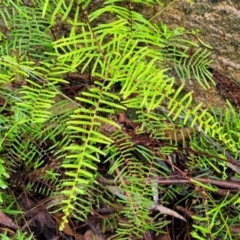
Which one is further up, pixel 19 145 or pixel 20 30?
pixel 20 30

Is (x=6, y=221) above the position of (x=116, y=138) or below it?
below

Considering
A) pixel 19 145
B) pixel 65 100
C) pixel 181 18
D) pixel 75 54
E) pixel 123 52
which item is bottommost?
pixel 19 145

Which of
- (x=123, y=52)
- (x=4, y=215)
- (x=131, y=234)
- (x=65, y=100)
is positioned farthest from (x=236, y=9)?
(x=4, y=215)

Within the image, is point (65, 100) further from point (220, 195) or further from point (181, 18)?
point (220, 195)

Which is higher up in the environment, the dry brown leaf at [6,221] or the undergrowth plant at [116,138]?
the undergrowth plant at [116,138]

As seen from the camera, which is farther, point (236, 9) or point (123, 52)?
point (236, 9)

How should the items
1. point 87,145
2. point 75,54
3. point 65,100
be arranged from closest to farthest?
point 87,145 → point 75,54 → point 65,100

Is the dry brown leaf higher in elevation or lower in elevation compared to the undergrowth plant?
lower

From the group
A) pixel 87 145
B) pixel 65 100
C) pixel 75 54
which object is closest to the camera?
pixel 87 145
